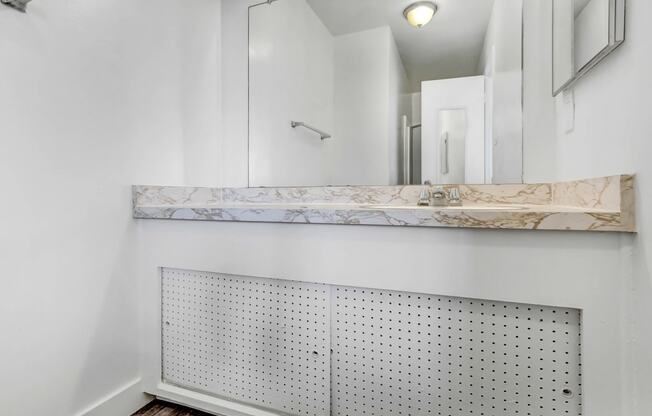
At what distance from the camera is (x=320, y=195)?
1.57 metres

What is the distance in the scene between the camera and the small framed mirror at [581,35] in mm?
749

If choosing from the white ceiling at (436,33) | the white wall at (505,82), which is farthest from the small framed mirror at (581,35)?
the white ceiling at (436,33)

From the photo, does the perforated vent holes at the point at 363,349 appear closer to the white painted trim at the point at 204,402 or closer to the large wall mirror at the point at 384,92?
the white painted trim at the point at 204,402

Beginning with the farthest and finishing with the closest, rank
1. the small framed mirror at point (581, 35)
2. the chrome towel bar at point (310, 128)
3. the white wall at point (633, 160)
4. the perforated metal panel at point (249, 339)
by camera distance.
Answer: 1. the chrome towel bar at point (310, 128)
2. the perforated metal panel at point (249, 339)
3. the small framed mirror at point (581, 35)
4. the white wall at point (633, 160)

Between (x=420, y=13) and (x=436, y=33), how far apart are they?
123mm

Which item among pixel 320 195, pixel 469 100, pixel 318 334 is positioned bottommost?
pixel 318 334

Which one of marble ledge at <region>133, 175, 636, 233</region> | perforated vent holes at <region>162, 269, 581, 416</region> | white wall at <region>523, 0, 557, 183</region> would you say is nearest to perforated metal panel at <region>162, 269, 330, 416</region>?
perforated vent holes at <region>162, 269, 581, 416</region>

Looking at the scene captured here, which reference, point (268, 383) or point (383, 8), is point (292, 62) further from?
point (268, 383)

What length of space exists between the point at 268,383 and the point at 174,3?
1.71m

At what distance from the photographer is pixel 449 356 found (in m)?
0.88

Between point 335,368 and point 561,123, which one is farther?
point 561,123

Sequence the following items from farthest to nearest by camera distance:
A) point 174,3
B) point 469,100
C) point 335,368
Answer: point 174,3
point 469,100
point 335,368

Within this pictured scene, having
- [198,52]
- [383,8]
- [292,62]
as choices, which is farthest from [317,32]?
[198,52]

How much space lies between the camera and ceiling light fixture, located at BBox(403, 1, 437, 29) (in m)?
1.39
